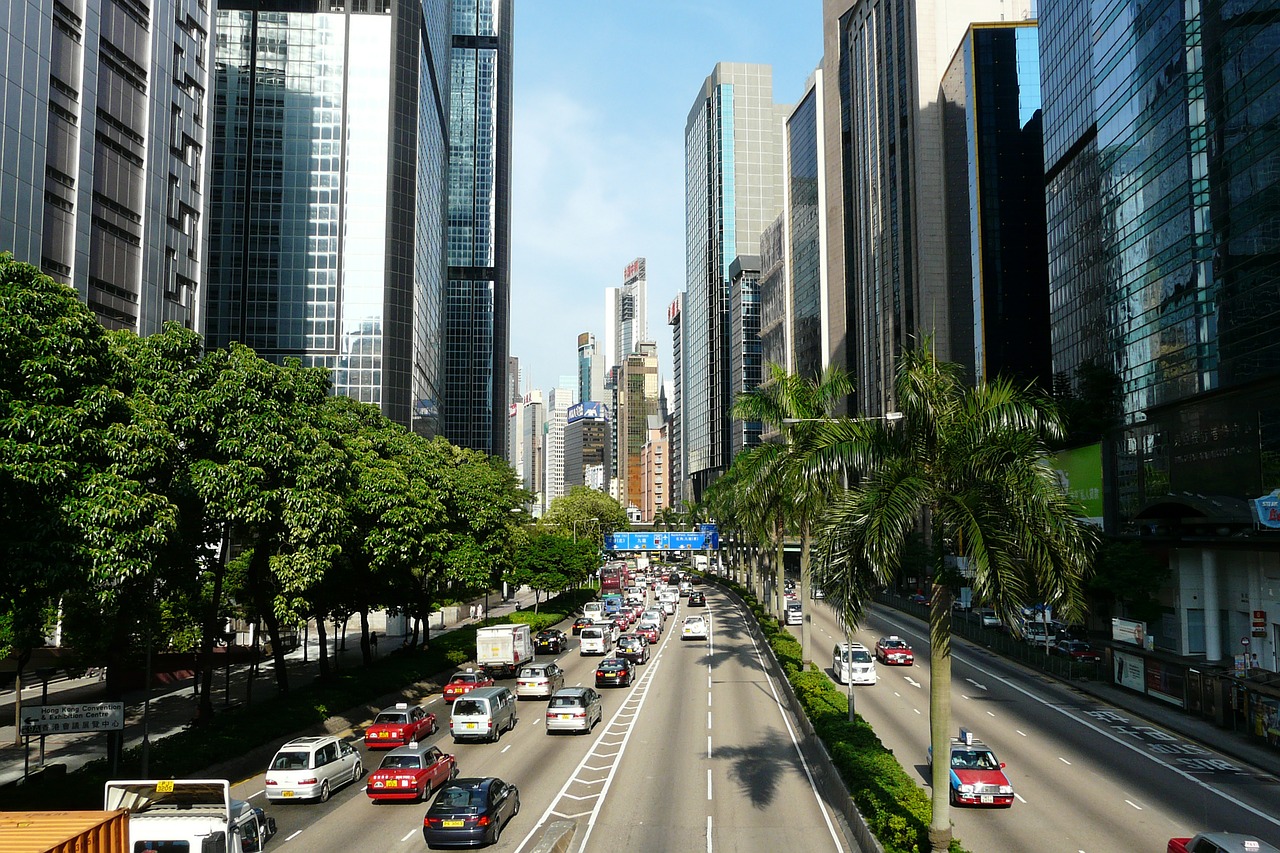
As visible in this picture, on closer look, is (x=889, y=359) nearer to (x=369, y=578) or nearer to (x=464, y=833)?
(x=369, y=578)

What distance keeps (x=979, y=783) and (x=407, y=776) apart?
14656mm

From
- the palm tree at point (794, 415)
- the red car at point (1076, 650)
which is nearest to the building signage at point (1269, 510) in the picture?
the red car at point (1076, 650)

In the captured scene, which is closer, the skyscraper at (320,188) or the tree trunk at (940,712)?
the tree trunk at (940,712)

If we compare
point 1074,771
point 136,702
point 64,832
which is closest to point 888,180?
point 1074,771

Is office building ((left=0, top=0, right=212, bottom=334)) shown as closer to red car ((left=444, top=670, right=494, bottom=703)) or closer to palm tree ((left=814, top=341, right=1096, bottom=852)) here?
red car ((left=444, top=670, right=494, bottom=703))

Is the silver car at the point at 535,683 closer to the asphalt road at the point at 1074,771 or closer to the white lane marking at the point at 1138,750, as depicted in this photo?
the asphalt road at the point at 1074,771

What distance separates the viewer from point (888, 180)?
138 m

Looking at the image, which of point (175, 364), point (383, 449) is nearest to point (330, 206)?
point (383, 449)

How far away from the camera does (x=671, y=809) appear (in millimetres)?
22922

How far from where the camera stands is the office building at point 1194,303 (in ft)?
152

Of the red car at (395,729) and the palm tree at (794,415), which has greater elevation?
the palm tree at (794,415)

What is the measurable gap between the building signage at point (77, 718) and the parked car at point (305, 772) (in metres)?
3.91

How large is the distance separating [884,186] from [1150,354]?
281 ft

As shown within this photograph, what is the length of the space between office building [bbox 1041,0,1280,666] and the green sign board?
4.05ft
